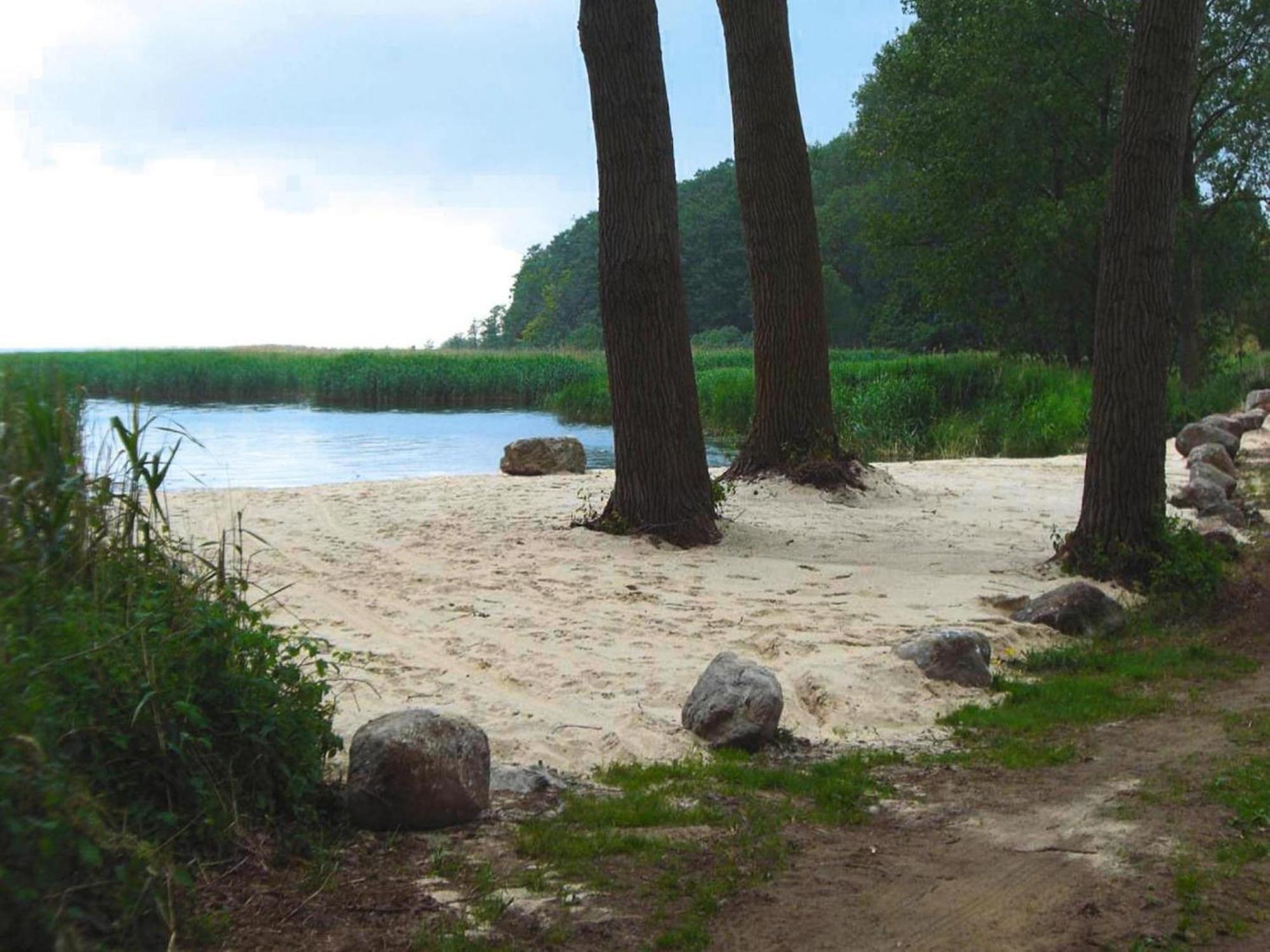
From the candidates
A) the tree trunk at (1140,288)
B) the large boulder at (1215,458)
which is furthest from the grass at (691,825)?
the large boulder at (1215,458)

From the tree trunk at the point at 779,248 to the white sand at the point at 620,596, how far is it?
71cm

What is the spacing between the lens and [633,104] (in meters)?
10.9

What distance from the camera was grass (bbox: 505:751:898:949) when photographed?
168 inches

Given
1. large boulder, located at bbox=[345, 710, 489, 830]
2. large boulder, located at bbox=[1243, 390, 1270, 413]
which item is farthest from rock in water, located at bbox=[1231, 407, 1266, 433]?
large boulder, located at bbox=[345, 710, 489, 830]

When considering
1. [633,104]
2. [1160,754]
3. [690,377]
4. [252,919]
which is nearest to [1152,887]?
[1160,754]

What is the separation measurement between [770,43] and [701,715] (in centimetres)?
953

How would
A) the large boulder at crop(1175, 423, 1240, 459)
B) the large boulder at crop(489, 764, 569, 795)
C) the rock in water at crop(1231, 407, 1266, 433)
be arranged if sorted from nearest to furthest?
1. the large boulder at crop(489, 764, 569, 795)
2. the large boulder at crop(1175, 423, 1240, 459)
3. the rock in water at crop(1231, 407, 1266, 433)

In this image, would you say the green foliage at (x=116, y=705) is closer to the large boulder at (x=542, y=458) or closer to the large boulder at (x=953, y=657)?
the large boulder at (x=953, y=657)

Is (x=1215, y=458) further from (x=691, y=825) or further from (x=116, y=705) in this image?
(x=116, y=705)

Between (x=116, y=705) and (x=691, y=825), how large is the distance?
2.03 meters

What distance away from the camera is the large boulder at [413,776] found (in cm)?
468

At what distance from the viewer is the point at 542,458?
54.9 ft

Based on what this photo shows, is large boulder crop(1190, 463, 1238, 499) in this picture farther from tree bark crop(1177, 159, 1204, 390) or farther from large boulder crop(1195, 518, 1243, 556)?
tree bark crop(1177, 159, 1204, 390)

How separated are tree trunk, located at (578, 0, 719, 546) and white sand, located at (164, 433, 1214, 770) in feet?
1.79
